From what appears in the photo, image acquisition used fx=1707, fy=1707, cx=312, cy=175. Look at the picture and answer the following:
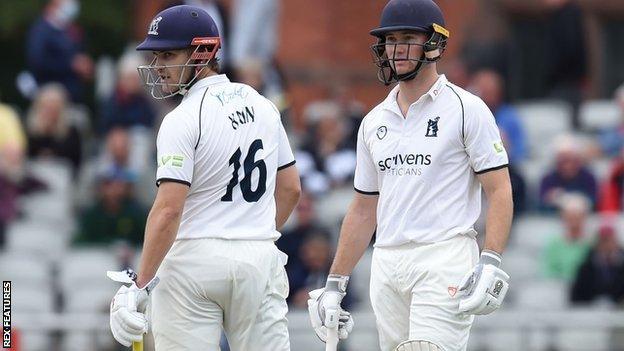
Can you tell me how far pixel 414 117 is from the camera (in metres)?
8.28

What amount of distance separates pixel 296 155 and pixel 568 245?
2629 mm

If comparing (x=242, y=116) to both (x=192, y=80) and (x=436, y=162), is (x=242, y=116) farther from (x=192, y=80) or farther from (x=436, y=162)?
(x=436, y=162)

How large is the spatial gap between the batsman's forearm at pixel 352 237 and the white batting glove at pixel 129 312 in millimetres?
1112

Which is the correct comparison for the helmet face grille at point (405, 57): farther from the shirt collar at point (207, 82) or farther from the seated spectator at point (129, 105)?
the seated spectator at point (129, 105)

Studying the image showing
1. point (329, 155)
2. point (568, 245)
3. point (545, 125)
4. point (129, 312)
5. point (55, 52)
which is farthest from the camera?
point (55, 52)

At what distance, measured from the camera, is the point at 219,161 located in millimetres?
8117

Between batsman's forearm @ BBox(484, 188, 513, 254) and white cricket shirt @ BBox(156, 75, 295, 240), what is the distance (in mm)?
1045

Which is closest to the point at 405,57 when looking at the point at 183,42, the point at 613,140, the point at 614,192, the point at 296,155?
the point at 183,42

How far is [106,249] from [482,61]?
15.1 feet

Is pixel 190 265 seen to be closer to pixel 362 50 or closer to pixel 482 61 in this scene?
pixel 482 61

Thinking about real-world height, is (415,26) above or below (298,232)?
above

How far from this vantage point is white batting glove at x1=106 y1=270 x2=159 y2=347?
7.82 meters

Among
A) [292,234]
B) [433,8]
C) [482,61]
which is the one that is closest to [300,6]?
[482,61]

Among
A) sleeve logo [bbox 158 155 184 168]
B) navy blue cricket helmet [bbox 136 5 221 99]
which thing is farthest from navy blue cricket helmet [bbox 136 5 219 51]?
sleeve logo [bbox 158 155 184 168]
